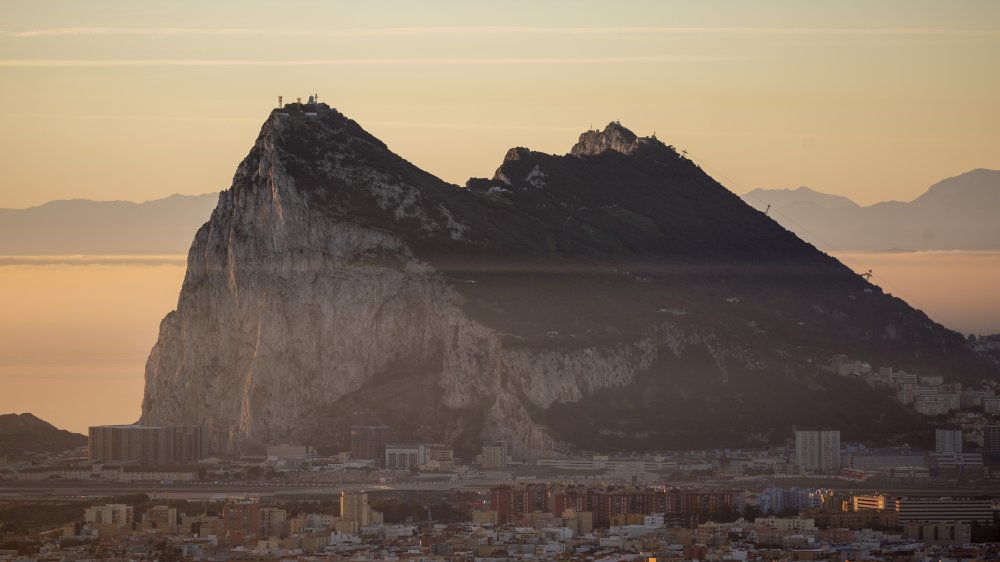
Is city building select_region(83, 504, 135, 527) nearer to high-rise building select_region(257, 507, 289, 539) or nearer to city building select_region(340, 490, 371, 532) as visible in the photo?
high-rise building select_region(257, 507, 289, 539)

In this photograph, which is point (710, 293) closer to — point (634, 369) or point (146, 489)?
point (634, 369)

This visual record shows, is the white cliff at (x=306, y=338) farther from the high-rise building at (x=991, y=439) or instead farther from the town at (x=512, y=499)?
the high-rise building at (x=991, y=439)

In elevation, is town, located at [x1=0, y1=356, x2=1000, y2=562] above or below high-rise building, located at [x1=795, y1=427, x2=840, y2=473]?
below

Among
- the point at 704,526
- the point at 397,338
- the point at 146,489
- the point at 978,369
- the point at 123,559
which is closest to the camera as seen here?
the point at 123,559

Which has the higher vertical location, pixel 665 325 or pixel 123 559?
pixel 665 325

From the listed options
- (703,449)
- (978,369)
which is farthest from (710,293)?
(703,449)

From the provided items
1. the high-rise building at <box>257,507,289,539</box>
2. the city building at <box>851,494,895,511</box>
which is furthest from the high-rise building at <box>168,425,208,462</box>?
the city building at <box>851,494,895,511</box>

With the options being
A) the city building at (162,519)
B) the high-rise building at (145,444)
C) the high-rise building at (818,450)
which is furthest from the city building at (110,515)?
the high-rise building at (818,450)
